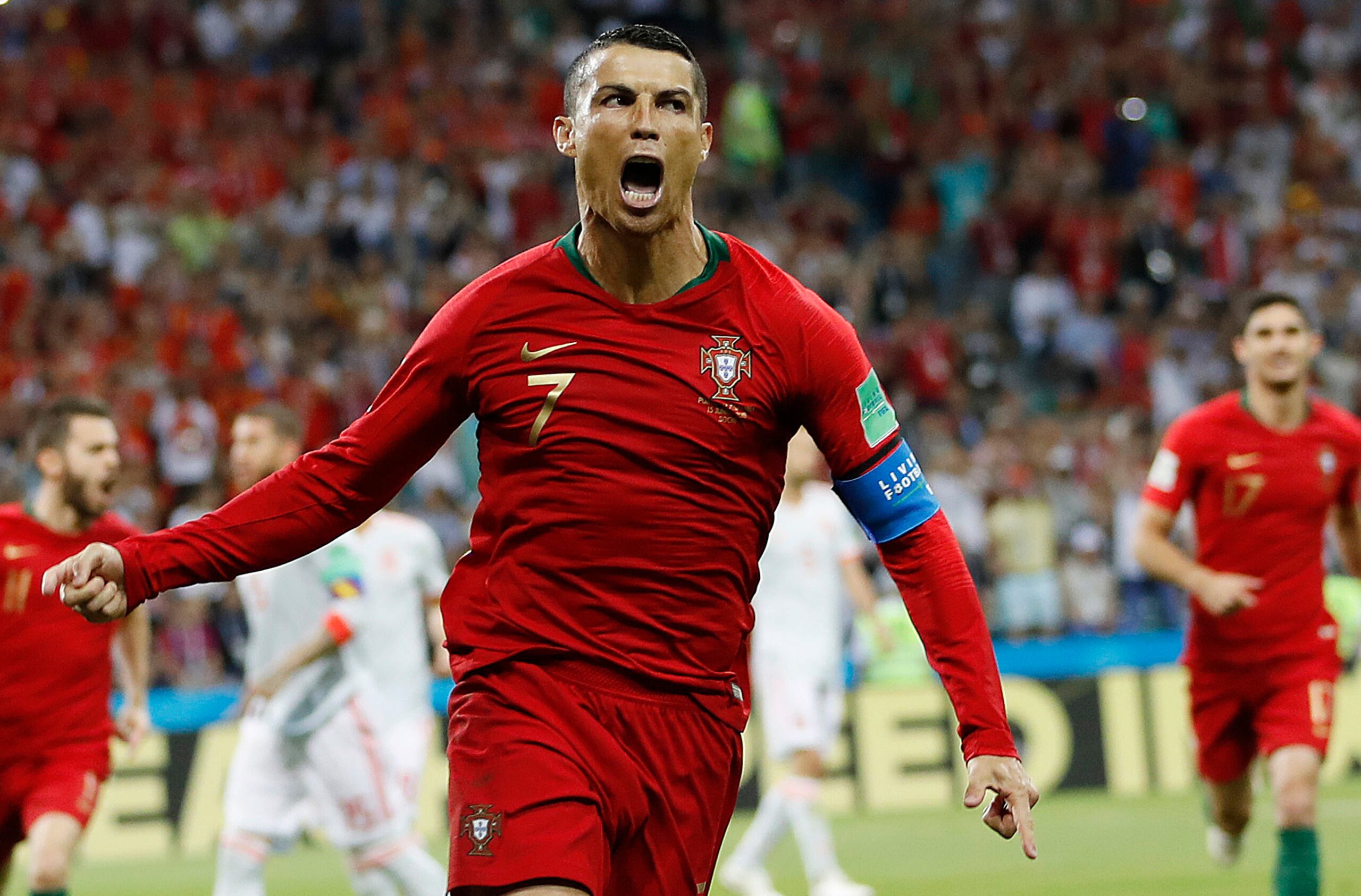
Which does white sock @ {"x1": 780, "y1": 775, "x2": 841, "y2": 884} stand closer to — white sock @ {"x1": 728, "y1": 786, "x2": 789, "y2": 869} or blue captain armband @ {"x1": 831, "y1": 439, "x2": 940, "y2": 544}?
white sock @ {"x1": 728, "y1": 786, "x2": 789, "y2": 869}

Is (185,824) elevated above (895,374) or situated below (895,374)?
below

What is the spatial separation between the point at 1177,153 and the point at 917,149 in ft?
9.72

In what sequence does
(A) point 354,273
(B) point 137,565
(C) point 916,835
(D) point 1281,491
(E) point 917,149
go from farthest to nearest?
1. (E) point 917,149
2. (A) point 354,273
3. (C) point 916,835
4. (D) point 1281,491
5. (B) point 137,565

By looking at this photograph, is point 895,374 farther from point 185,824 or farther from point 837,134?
point 185,824

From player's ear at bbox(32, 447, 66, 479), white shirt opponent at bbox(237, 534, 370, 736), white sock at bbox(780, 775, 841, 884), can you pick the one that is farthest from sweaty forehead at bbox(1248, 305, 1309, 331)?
player's ear at bbox(32, 447, 66, 479)

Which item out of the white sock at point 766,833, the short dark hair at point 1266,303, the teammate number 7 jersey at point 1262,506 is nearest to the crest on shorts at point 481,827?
the teammate number 7 jersey at point 1262,506

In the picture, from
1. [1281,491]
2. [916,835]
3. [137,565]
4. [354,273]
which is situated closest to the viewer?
[137,565]

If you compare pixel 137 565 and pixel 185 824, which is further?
pixel 185 824

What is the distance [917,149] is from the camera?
21.6m

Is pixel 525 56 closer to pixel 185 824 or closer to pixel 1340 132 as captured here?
pixel 1340 132

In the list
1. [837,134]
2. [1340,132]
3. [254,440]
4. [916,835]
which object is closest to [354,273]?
[837,134]

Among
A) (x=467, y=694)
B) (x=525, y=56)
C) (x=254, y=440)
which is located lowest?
(x=467, y=694)

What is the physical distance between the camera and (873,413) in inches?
162

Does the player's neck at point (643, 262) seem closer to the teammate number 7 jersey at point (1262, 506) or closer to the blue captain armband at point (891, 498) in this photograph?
the blue captain armband at point (891, 498)
